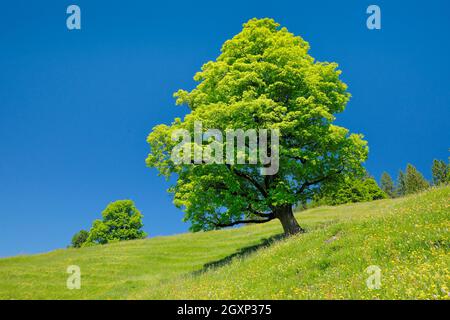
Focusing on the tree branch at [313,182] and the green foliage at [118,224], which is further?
the green foliage at [118,224]

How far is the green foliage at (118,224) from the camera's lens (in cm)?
7775

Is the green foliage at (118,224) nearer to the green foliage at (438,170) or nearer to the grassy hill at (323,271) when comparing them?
the grassy hill at (323,271)

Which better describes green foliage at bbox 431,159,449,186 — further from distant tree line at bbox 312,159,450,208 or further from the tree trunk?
the tree trunk

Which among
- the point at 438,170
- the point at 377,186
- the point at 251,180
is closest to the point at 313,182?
the point at 251,180

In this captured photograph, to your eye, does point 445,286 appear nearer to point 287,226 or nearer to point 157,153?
point 287,226

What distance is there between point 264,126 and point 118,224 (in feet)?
212

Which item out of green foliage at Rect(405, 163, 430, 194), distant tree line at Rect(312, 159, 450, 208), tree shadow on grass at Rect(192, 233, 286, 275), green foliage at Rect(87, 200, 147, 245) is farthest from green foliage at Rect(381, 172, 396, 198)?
tree shadow on grass at Rect(192, 233, 286, 275)

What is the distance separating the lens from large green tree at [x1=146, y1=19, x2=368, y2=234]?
22859 millimetres

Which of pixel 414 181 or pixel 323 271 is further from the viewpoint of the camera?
pixel 414 181

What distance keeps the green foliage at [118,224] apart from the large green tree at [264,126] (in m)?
56.1

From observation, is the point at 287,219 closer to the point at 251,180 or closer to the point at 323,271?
the point at 251,180

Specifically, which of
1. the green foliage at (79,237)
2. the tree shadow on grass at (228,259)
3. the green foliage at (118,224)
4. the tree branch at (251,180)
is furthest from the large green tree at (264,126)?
the green foliage at (79,237)

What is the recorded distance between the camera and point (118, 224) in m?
79.3

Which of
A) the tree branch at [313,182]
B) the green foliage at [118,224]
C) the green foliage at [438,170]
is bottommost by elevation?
the green foliage at [118,224]
